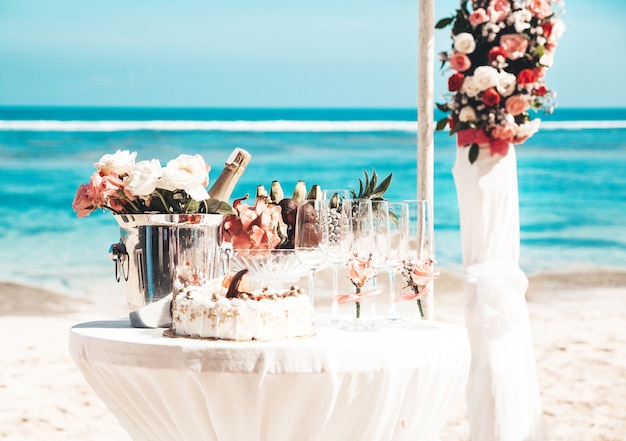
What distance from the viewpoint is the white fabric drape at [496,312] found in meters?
3.75

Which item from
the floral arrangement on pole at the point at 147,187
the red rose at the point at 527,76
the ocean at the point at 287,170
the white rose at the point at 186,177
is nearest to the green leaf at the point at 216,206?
the floral arrangement on pole at the point at 147,187

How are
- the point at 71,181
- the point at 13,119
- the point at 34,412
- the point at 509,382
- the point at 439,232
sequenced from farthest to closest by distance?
1. the point at 13,119
2. the point at 71,181
3. the point at 439,232
4. the point at 34,412
5. the point at 509,382

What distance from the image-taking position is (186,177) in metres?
2.52

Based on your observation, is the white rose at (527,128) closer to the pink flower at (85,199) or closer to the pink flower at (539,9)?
the pink flower at (539,9)

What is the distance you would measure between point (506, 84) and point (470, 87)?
0.14 meters

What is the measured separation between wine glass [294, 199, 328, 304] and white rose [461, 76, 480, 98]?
1194mm

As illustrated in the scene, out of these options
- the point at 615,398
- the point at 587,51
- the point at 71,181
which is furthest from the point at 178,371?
the point at 587,51

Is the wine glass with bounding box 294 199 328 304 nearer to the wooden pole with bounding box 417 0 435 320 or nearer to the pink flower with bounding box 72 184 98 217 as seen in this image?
the pink flower with bounding box 72 184 98 217

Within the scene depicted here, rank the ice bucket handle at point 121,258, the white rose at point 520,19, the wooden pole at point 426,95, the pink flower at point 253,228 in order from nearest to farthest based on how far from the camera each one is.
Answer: the ice bucket handle at point 121,258, the pink flower at point 253,228, the white rose at point 520,19, the wooden pole at point 426,95

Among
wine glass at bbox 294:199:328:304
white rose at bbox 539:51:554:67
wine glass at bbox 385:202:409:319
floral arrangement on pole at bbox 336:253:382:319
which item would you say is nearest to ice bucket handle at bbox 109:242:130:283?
wine glass at bbox 294:199:328:304

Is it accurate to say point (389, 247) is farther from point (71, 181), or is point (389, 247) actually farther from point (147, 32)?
point (147, 32)

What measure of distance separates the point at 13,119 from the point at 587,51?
15871 mm

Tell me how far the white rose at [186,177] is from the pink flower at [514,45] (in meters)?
1.51

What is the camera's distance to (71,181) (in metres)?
17.6
